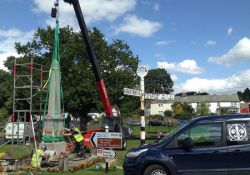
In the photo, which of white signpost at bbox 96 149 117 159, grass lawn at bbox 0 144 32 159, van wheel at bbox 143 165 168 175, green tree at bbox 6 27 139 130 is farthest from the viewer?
green tree at bbox 6 27 139 130

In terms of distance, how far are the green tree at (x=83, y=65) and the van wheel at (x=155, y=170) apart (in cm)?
3078

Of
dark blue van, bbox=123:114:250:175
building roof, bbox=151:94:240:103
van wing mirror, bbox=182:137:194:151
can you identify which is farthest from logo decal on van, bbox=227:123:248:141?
building roof, bbox=151:94:240:103

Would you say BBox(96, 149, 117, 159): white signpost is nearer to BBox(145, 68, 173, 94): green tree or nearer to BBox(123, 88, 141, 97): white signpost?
BBox(123, 88, 141, 97): white signpost

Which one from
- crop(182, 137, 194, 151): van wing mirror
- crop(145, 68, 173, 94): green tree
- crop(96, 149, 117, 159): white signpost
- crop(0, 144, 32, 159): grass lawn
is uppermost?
crop(145, 68, 173, 94): green tree

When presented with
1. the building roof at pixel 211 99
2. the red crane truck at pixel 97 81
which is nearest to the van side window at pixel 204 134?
the red crane truck at pixel 97 81

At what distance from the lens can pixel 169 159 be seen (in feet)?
37.0

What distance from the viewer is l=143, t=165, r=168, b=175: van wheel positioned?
1140 centimetres

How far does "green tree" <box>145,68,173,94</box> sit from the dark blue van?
132283 mm

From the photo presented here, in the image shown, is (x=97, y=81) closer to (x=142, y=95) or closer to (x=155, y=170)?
(x=142, y=95)

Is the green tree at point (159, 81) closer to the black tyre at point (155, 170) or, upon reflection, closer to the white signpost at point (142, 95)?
the white signpost at point (142, 95)

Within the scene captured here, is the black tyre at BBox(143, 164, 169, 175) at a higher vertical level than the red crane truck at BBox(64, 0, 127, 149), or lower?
lower

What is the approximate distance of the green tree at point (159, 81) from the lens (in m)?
145

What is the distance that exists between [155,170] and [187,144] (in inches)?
41.1

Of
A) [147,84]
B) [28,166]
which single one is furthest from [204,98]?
[28,166]
